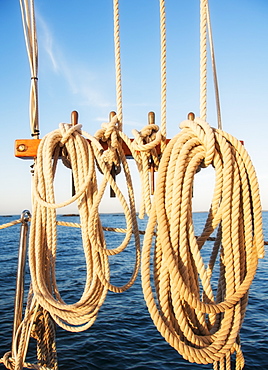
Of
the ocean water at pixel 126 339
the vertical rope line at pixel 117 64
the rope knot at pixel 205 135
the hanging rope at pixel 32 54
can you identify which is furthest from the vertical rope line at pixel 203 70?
the ocean water at pixel 126 339

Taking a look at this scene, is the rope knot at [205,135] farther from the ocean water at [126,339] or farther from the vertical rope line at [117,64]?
the ocean water at [126,339]

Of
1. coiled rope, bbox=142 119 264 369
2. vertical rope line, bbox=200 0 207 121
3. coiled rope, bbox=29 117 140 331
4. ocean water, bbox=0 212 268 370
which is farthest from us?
ocean water, bbox=0 212 268 370

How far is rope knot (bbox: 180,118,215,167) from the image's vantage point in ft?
4.43

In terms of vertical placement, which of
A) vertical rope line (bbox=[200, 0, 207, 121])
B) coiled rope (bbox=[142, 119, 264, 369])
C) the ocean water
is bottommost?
the ocean water

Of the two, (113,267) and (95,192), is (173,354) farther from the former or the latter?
(113,267)

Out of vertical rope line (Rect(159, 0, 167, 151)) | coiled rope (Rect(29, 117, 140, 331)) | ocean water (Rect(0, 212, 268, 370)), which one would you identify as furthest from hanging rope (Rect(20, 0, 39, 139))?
ocean water (Rect(0, 212, 268, 370))

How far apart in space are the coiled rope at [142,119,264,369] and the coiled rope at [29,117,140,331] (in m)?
0.35

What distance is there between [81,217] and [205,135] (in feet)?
2.53

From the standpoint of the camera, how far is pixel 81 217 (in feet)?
Result: 5.58

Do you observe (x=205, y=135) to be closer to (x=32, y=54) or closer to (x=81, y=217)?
(x=81, y=217)

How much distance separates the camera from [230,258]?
1383 millimetres

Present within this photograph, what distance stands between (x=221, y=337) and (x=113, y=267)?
9507mm

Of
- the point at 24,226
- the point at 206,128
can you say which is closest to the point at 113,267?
the point at 24,226

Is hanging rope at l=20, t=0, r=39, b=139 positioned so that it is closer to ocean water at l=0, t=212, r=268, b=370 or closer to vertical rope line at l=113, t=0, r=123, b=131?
vertical rope line at l=113, t=0, r=123, b=131
